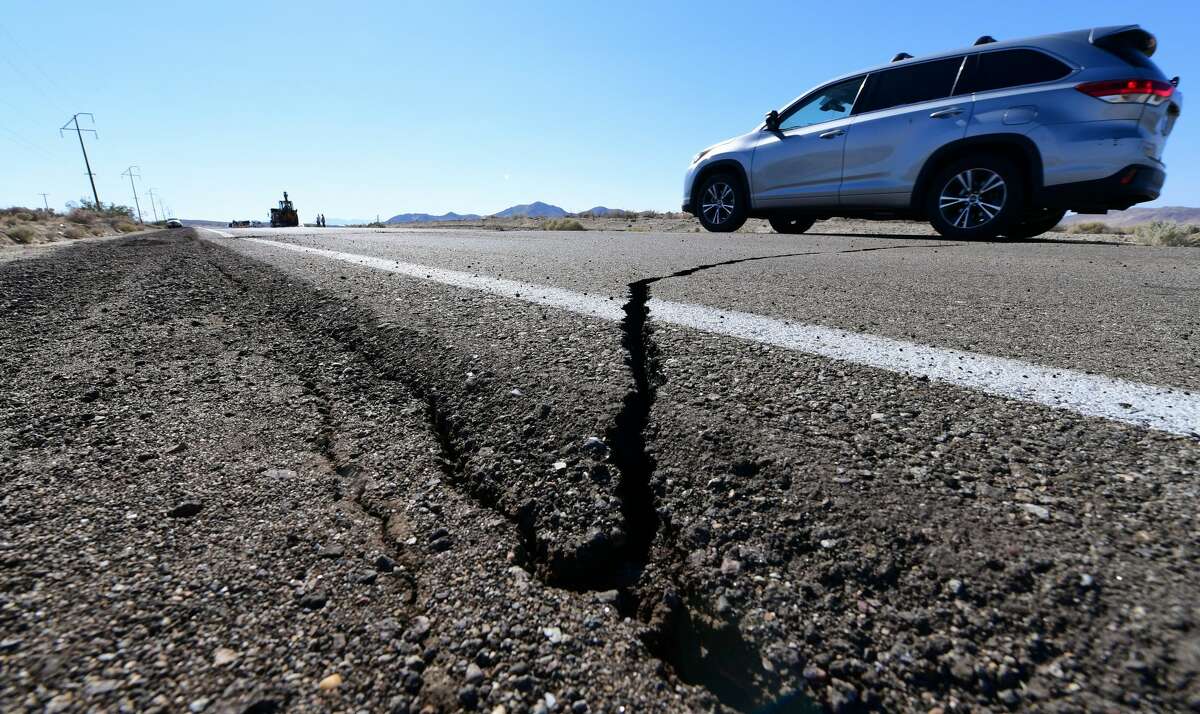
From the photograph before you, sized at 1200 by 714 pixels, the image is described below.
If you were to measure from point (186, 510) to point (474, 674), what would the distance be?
0.64 meters

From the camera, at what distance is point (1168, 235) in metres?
7.24

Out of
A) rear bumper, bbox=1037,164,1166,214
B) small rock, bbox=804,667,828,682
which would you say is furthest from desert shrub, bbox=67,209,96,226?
small rock, bbox=804,667,828,682

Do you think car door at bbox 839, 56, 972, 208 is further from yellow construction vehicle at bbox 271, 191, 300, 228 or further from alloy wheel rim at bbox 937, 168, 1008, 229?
yellow construction vehicle at bbox 271, 191, 300, 228

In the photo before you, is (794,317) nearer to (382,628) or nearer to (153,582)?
(382,628)

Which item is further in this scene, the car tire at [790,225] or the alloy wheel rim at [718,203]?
the car tire at [790,225]

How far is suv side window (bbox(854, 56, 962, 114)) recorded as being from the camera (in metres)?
5.59

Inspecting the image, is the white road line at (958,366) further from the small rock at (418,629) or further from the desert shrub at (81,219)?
the desert shrub at (81,219)

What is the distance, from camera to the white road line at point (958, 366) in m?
1.24

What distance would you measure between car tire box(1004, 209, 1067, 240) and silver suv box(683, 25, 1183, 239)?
0.02 metres

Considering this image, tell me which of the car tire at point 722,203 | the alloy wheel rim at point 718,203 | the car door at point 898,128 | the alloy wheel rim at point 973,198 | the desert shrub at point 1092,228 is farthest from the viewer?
the desert shrub at point 1092,228

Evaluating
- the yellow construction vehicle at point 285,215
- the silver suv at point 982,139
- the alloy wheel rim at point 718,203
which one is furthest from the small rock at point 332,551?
the yellow construction vehicle at point 285,215

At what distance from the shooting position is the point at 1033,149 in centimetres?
496

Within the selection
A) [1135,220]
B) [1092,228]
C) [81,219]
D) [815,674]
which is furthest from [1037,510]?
[1135,220]

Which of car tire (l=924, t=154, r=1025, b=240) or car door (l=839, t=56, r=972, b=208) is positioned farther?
car door (l=839, t=56, r=972, b=208)
